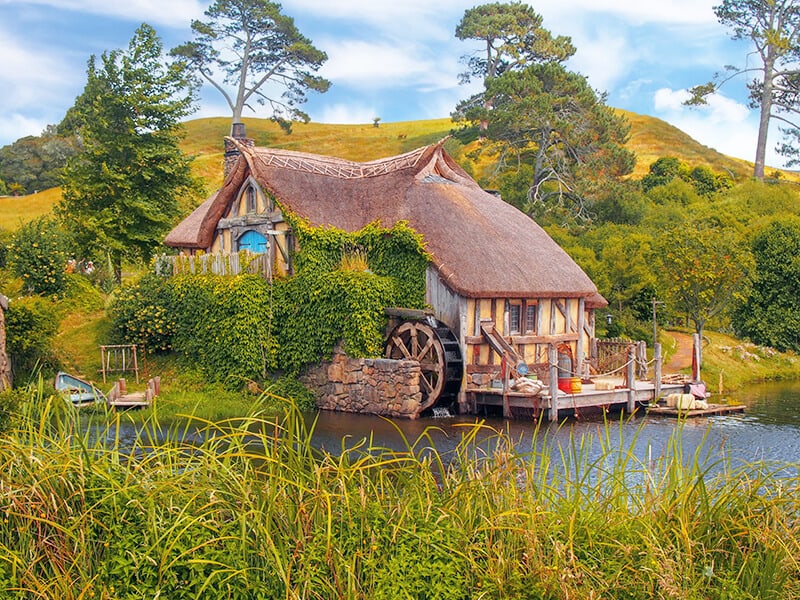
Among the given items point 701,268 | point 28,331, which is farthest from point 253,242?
point 701,268

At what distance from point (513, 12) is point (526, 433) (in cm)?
4061

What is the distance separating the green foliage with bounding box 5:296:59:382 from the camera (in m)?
22.8

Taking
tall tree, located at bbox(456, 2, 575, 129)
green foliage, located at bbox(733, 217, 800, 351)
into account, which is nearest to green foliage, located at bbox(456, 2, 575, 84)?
tall tree, located at bbox(456, 2, 575, 129)

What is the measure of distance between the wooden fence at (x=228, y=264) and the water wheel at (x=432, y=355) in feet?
14.2

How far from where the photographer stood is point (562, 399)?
2036cm

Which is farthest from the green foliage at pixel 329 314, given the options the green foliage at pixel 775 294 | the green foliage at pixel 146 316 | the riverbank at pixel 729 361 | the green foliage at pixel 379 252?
the green foliage at pixel 775 294

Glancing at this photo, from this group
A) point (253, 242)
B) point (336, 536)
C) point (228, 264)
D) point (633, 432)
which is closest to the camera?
point (336, 536)

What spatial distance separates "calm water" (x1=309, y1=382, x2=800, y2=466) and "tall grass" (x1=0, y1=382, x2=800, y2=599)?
8.81m

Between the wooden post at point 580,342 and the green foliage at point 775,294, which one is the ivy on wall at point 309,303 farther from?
the green foliage at point 775,294

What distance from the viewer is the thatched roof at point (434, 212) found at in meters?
22.8

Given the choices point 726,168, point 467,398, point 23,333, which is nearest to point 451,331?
→ point 467,398

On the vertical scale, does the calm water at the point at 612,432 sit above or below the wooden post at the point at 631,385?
below

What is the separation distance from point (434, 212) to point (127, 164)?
49.1ft

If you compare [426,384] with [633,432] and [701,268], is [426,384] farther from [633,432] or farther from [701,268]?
[701,268]
